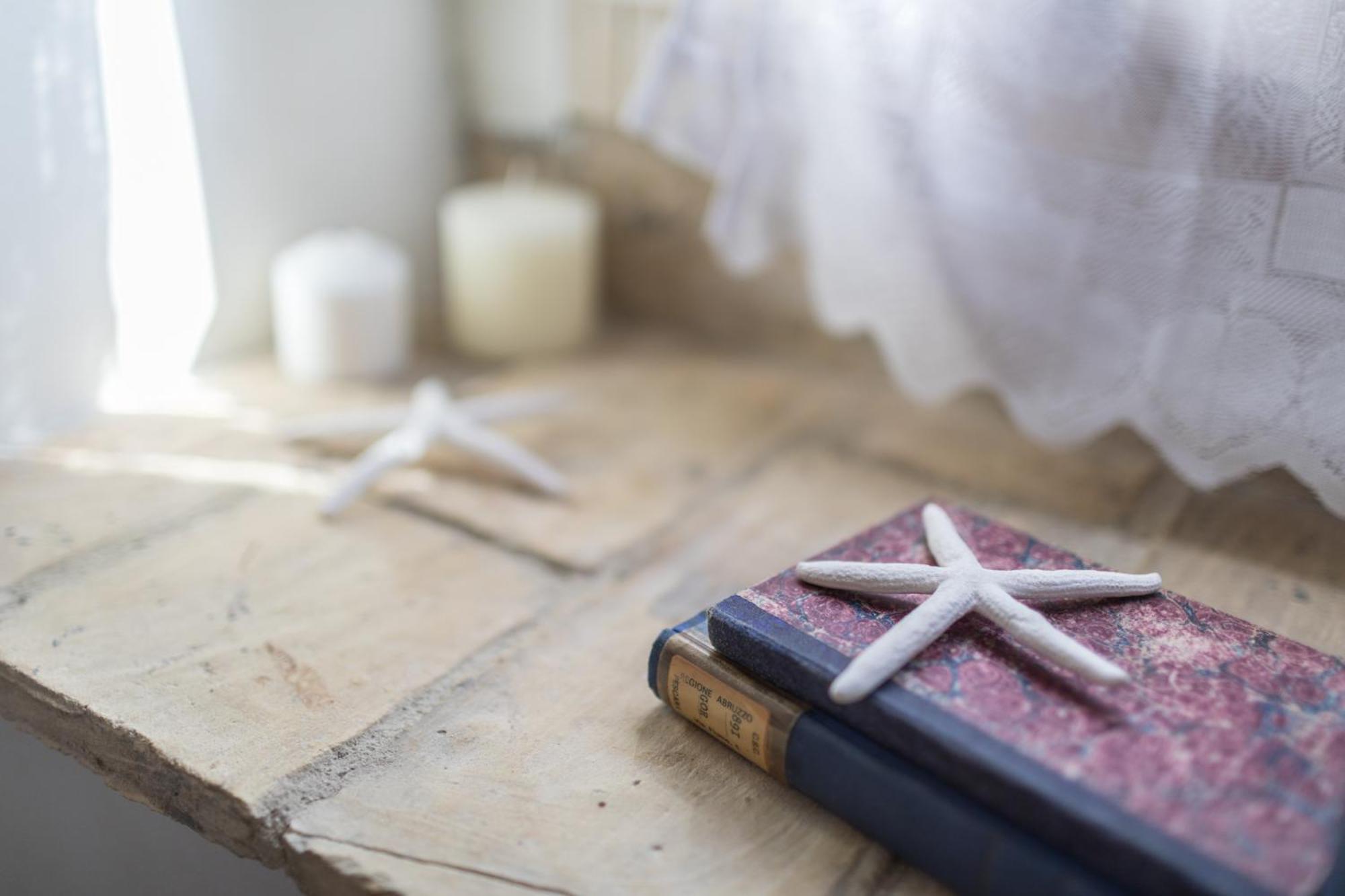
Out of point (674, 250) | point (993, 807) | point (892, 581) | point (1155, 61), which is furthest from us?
point (674, 250)

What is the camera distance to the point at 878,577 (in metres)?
0.71

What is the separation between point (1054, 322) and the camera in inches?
39.1

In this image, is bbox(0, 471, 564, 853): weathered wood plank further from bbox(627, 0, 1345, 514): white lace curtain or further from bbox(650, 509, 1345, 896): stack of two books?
bbox(627, 0, 1345, 514): white lace curtain

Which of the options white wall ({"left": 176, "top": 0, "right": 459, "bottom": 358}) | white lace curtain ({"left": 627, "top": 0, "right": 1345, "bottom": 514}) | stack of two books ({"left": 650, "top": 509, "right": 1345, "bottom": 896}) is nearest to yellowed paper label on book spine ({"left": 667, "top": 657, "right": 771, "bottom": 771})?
stack of two books ({"left": 650, "top": 509, "right": 1345, "bottom": 896})

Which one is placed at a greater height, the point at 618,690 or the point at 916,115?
the point at 916,115

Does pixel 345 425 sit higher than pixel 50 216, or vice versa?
pixel 50 216

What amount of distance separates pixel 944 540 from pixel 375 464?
538mm

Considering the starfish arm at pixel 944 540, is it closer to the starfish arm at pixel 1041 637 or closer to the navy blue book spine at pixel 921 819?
the starfish arm at pixel 1041 637

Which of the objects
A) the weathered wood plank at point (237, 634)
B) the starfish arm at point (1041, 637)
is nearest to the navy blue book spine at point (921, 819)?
the starfish arm at point (1041, 637)

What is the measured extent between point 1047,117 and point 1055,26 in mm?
74

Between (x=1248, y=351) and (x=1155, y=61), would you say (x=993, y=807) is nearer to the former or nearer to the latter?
(x=1248, y=351)

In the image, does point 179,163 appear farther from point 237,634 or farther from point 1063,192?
point 1063,192

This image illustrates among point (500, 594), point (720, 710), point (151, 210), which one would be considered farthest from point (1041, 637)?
point (151, 210)

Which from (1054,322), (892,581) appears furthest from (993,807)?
(1054,322)
